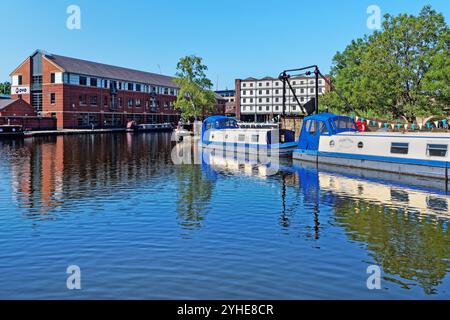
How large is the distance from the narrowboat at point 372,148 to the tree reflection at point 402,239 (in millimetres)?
9553

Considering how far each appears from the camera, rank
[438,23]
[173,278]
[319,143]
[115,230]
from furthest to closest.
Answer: [438,23] < [319,143] < [115,230] < [173,278]

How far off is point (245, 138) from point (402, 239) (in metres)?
32.1

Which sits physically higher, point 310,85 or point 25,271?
point 310,85

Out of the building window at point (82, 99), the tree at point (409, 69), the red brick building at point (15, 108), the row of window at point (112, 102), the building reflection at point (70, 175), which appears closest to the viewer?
the building reflection at point (70, 175)

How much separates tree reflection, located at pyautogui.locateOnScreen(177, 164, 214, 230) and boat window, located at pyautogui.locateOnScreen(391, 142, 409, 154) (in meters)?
12.7

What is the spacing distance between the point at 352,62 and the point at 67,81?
2270 inches

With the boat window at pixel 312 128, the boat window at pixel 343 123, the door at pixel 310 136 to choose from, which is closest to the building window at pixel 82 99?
the door at pixel 310 136

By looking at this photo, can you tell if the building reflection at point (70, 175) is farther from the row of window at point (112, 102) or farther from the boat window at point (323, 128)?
the row of window at point (112, 102)

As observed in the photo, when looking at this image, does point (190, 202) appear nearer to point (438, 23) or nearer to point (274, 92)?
point (438, 23)

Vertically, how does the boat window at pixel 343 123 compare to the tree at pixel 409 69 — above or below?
below

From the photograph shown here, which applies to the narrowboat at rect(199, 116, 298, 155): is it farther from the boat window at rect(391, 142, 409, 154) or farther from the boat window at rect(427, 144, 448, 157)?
the boat window at rect(427, 144, 448, 157)

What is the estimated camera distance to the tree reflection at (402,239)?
1137 centimetres

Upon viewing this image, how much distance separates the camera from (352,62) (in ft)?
230
